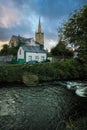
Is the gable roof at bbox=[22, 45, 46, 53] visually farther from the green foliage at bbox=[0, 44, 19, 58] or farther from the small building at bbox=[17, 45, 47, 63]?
the green foliage at bbox=[0, 44, 19, 58]

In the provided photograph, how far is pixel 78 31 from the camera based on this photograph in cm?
1859

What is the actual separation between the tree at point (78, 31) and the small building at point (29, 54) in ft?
105

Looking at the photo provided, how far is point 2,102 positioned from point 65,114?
651 cm

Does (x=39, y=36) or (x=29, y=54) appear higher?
(x=39, y=36)

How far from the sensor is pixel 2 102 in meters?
17.0

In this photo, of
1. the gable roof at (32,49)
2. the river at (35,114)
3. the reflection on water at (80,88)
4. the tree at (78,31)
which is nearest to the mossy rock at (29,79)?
the reflection on water at (80,88)

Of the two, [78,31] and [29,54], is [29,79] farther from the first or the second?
[29,54]

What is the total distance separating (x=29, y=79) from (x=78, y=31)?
554 inches

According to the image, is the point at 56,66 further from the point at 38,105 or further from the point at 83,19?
the point at 38,105

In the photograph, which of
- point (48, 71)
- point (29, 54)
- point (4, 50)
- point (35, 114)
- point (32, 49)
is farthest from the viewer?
point (4, 50)

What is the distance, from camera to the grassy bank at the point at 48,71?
104 feet

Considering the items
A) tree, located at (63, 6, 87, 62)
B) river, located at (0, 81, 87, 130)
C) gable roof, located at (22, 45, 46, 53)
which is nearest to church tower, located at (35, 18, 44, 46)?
gable roof, located at (22, 45, 46, 53)

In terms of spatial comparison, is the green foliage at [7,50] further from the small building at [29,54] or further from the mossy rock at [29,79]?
the mossy rock at [29,79]

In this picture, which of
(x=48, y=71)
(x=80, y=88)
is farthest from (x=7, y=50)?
(x=80, y=88)
